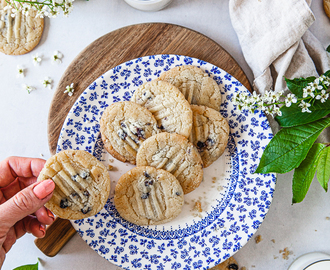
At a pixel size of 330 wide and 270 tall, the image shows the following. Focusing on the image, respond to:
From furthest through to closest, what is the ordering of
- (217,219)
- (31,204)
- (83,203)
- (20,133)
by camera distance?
1. (20,133)
2. (217,219)
3. (83,203)
4. (31,204)

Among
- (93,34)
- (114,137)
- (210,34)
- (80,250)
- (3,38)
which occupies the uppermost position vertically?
(210,34)

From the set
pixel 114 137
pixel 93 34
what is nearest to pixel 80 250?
pixel 114 137

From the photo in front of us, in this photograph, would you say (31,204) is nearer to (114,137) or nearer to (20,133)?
(114,137)

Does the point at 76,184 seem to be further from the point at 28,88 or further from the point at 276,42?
the point at 276,42

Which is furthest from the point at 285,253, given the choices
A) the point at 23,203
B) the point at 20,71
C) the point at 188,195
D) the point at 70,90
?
the point at 20,71

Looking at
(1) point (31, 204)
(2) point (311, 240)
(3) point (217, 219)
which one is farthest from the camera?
(2) point (311, 240)

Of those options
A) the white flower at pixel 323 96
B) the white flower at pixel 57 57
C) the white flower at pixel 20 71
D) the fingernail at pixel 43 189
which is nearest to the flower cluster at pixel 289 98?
the white flower at pixel 323 96
